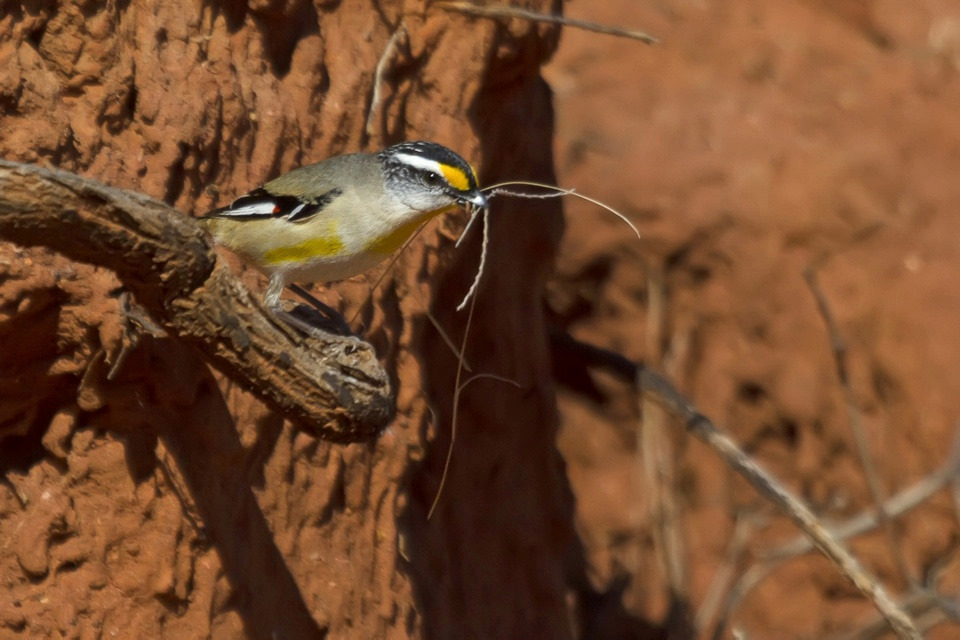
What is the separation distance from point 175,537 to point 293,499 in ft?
1.76

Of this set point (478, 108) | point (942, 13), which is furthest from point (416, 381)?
point (942, 13)

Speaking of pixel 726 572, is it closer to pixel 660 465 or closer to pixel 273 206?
pixel 660 465

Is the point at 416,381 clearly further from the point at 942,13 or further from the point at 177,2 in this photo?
the point at 942,13

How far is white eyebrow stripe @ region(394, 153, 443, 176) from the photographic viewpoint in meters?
4.44

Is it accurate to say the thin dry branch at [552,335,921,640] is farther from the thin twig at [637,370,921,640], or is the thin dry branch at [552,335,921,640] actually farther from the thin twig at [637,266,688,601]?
the thin twig at [637,266,688,601]

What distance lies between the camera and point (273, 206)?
4215 millimetres

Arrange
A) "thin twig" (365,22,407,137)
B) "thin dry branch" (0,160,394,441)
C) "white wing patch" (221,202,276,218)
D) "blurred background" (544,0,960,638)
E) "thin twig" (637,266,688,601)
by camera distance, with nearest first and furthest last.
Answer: "thin dry branch" (0,160,394,441)
"white wing patch" (221,202,276,218)
"thin twig" (365,22,407,137)
"thin twig" (637,266,688,601)
"blurred background" (544,0,960,638)

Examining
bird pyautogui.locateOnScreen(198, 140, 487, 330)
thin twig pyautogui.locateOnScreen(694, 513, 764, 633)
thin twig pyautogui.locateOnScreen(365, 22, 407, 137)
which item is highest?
thin twig pyautogui.locateOnScreen(365, 22, 407, 137)

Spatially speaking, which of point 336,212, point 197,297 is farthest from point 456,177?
point 197,297

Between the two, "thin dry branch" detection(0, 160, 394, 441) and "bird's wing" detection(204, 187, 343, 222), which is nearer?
"thin dry branch" detection(0, 160, 394, 441)

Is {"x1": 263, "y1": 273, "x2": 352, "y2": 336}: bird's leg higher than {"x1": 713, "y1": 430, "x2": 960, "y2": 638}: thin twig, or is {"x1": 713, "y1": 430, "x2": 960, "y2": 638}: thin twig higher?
{"x1": 263, "y1": 273, "x2": 352, "y2": 336}: bird's leg

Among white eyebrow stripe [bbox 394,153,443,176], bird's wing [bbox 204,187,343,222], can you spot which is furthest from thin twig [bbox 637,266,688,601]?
bird's wing [bbox 204,187,343,222]

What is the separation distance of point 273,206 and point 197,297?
0.98 metres

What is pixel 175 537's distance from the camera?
3.97 metres
